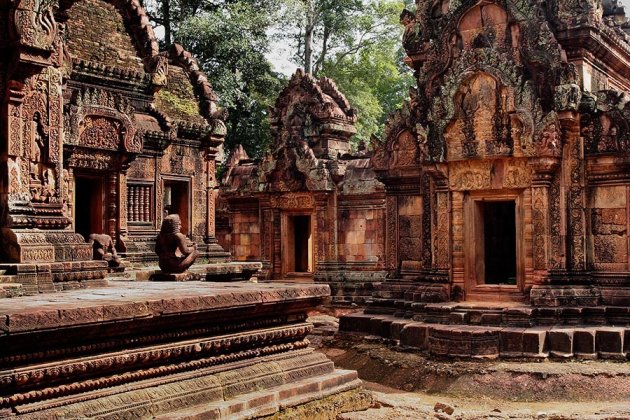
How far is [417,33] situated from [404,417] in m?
8.90

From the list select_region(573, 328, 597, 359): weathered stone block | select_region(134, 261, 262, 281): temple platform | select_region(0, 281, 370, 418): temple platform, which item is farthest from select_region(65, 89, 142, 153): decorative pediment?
select_region(573, 328, 597, 359): weathered stone block

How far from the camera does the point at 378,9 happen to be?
36906 mm

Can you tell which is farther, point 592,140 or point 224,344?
point 592,140

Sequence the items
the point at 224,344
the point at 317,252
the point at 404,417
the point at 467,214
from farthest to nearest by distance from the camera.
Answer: the point at 317,252 → the point at 467,214 → the point at 404,417 → the point at 224,344

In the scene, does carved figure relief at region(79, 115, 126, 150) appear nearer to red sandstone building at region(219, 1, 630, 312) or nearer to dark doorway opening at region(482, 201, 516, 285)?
red sandstone building at region(219, 1, 630, 312)

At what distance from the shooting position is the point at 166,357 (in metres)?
6.12

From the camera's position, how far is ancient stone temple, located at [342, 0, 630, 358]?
1216 centimetres

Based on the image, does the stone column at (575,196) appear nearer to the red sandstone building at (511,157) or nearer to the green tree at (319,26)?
the red sandstone building at (511,157)

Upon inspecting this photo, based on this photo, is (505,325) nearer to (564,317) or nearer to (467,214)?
(564,317)

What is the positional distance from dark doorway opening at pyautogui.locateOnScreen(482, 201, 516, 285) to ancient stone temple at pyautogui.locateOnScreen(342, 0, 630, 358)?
6.02 feet

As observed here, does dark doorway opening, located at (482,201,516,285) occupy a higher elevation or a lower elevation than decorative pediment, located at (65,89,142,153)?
lower

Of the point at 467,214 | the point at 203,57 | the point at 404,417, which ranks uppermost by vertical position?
the point at 203,57

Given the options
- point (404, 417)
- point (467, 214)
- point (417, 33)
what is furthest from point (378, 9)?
point (404, 417)

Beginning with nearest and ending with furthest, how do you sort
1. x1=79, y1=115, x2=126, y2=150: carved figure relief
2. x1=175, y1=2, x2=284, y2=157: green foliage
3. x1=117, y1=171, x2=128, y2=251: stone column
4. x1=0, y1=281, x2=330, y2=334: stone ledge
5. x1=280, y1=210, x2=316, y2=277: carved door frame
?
x1=0, y1=281, x2=330, y2=334: stone ledge
x1=79, y1=115, x2=126, y2=150: carved figure relief
x1=117, y1=171, x2=128, y2=251: stone column
x1=280, y1=210, x2=316, y2=277: carved door frame
x1=175, y1=2, x2=284, y2=157: green foliage
